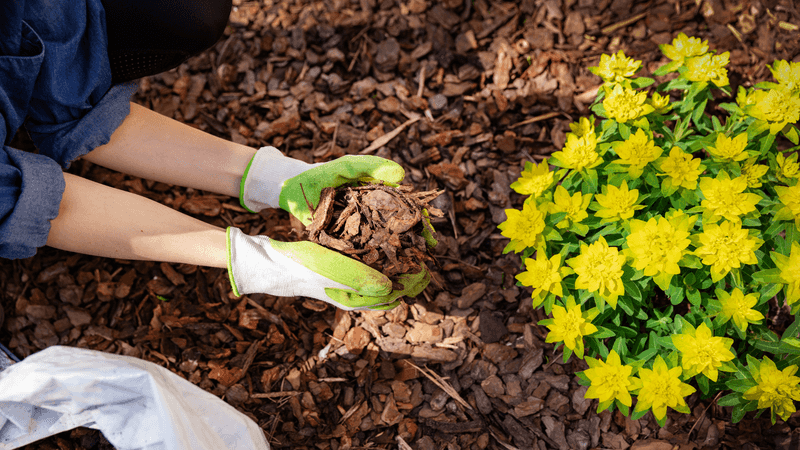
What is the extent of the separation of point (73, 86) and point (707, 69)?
221 centimetres

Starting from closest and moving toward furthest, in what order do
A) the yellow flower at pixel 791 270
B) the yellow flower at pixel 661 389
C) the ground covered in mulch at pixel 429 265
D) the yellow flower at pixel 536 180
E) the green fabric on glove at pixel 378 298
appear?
the yellow flower at pixel 791 270 < the yellow flower at pixel 661 389 < the yellow flower at pixel 536 180 < the green fabric on glove at pixel 378 298 < the ground covered in mulch at pixel 429 265

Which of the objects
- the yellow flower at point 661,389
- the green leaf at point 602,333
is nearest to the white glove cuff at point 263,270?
the green leaf at point 602,333

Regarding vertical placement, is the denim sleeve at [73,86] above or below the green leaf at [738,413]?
above

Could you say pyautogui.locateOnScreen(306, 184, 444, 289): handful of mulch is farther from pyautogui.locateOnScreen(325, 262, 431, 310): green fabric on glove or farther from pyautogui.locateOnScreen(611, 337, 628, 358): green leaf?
pyautogui.locateOnScreen(611, 337, 628, 358): green leaf

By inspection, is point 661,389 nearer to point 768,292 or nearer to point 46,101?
point 768,292

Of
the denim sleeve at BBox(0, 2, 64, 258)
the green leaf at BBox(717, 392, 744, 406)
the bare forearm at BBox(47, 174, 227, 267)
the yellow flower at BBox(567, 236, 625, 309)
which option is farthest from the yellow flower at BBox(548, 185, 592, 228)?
the denim sleeve at BBox(0, 2, 64, 258)

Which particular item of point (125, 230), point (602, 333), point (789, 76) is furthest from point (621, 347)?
point (125, 230)

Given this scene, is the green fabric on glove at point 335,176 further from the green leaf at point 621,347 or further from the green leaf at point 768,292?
the green leaf at point 768,292

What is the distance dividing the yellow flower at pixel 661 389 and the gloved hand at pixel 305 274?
2.67 ft

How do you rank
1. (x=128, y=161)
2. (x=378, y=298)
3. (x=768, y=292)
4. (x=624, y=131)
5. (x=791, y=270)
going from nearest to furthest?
(x=791, y=270)
(x=768, y=292)
(x=624, y=131)
(x=378, y=298)
(x=128, y=161)

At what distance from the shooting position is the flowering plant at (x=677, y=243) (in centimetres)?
138

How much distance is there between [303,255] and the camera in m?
1.66

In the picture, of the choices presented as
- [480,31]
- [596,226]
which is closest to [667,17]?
[480,31]

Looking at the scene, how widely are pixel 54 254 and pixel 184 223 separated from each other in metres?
0.91
